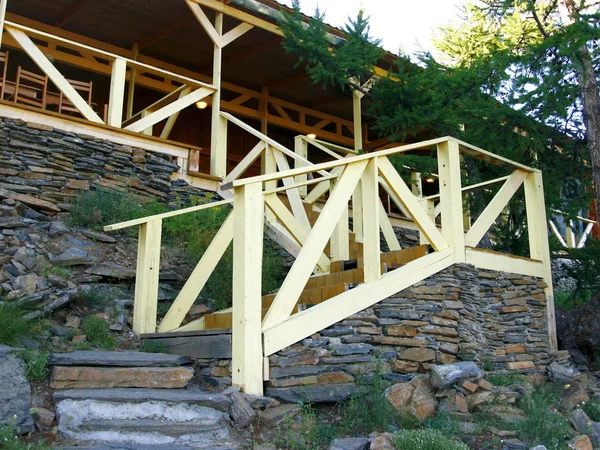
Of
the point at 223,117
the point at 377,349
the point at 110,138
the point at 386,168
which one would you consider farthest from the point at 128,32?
the point at 377,349

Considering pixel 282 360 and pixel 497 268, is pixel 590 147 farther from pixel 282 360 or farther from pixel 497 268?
pixel 282 360

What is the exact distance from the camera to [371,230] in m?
4.56

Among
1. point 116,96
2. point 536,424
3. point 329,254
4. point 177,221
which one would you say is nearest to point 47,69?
point 116,96

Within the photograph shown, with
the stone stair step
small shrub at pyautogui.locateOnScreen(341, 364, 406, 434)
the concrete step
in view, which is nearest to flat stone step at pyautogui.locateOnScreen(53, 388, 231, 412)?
the concrete step

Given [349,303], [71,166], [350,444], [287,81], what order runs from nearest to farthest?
[350,444], [349,303], [71,166], [287,81]

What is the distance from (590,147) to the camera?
21.4ft

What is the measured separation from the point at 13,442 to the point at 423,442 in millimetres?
1923

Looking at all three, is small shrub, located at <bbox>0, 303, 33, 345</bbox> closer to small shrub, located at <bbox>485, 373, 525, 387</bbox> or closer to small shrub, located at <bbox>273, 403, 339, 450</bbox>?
small shrub, located at <bbox>273, 403, 339, 450</bbox>

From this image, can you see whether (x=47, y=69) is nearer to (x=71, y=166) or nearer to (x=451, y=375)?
(x=71, y=166)

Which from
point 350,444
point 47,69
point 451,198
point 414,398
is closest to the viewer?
point 350,444

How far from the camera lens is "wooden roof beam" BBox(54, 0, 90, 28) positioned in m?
9.44

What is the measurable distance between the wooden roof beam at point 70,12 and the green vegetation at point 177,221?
12.6 feet

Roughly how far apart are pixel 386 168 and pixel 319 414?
72.9 inches

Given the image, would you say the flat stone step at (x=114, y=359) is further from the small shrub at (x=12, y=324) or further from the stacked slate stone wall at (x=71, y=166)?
the stacked slate stone wall at (x=71, y=166)
